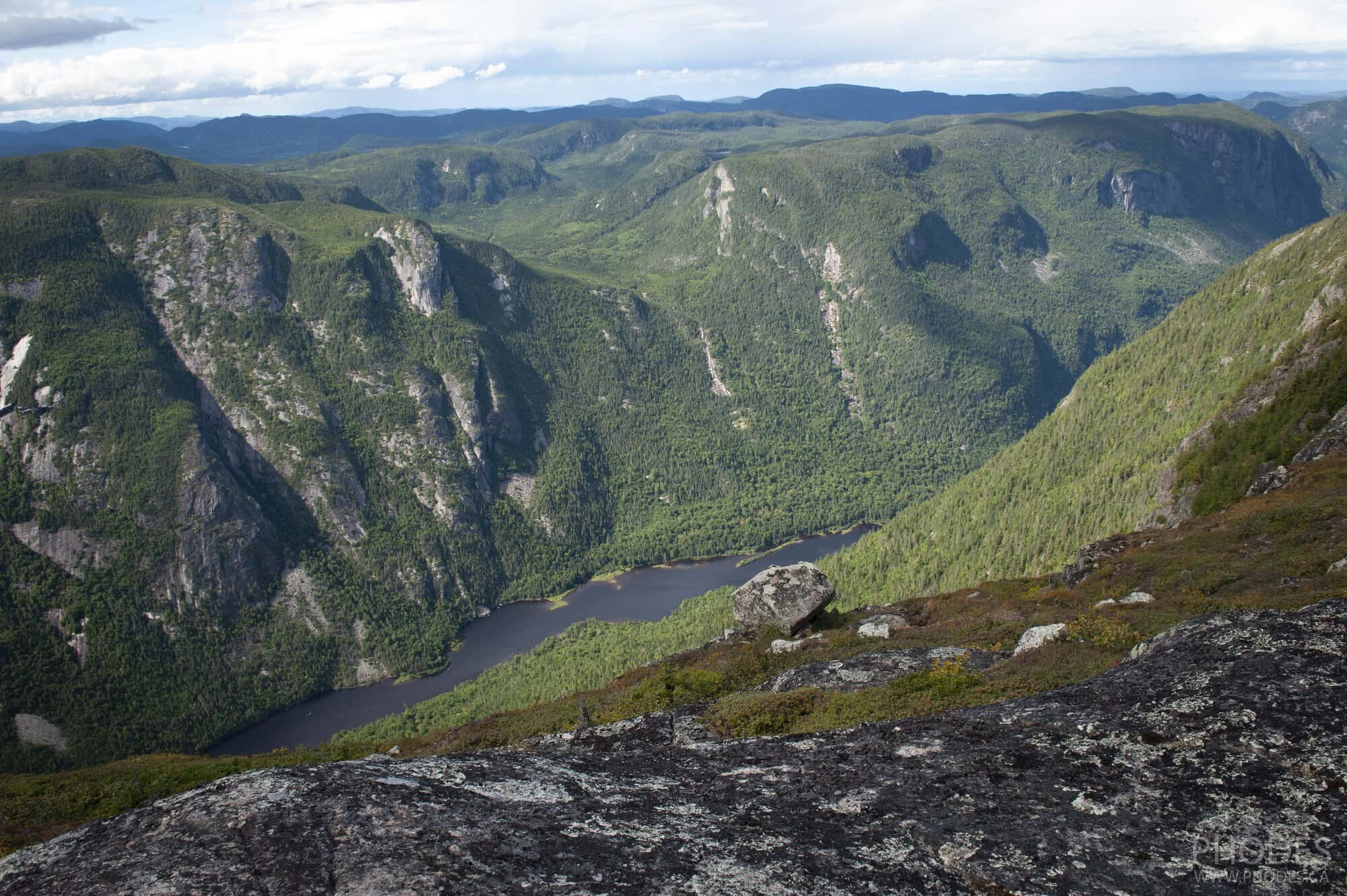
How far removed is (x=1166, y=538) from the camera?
65.3 metres

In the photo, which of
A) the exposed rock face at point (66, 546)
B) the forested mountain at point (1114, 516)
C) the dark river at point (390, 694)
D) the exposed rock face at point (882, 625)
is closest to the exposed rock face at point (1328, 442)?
the forested mountain at point (1114, 516)

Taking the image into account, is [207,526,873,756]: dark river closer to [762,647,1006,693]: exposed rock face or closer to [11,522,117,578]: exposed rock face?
[11,522,117,578]: exposed rock face

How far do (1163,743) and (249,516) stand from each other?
712 feet

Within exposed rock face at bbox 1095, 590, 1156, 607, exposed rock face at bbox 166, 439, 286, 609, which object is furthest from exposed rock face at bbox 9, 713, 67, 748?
exposed rock face at bbox 1095, 590, 1156, 607

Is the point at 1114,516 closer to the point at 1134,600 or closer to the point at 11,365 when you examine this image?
the point at 1134,600

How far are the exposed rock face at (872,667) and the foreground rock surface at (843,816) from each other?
15537mm

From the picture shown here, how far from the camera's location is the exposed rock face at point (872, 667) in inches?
1282

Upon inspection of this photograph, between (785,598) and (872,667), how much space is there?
26620 mm

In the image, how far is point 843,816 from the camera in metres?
14.0

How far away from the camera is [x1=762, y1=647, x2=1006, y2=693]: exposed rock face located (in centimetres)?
3256

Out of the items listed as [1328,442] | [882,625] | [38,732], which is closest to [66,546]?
[38,732]

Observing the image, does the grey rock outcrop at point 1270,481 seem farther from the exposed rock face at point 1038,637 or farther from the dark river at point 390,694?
the dark river at point 390,694

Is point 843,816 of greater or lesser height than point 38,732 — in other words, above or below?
above

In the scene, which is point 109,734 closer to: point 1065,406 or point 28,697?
point 28,697
